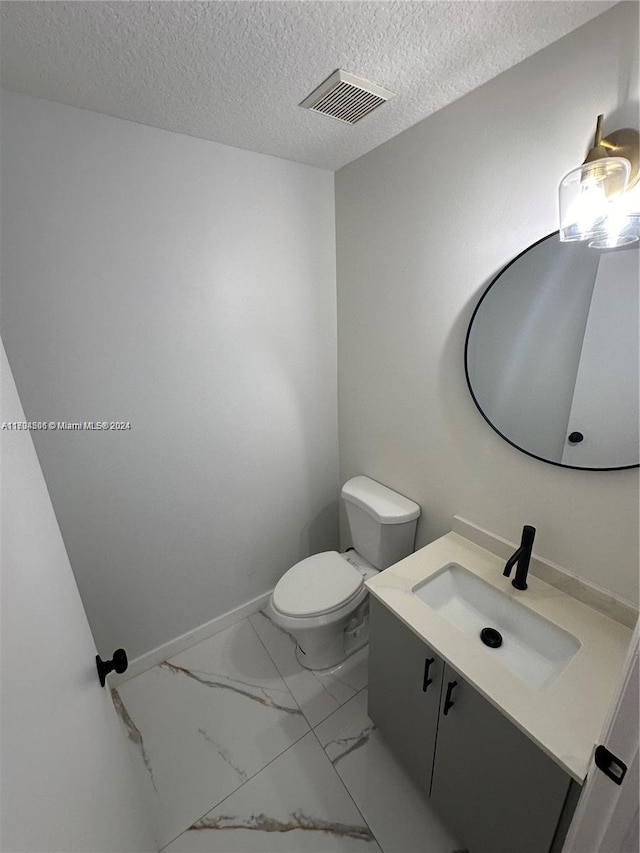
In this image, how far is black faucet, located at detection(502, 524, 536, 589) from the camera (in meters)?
1.11

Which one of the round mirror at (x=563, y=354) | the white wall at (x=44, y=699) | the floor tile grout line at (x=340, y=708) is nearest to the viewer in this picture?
the white wall at (x=44, y=699)

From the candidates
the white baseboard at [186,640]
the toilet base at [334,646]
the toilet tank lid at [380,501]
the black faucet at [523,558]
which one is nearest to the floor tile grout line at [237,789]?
the toilet base at [334,646]

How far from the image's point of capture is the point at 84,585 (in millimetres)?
1535

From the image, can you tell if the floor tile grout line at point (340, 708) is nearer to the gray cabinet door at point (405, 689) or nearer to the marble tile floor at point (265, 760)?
the marble tile floor at point (265, 760)

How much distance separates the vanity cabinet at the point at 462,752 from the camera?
34.0 inches

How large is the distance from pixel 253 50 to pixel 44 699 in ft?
4.92

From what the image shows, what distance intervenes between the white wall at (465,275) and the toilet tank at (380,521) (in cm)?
7

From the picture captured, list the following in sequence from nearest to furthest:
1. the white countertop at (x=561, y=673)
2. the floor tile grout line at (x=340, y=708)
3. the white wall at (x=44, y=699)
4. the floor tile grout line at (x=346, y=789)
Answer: the white wall at (x=44, y=699)
the white countertop at (x=561, y=673)
the floor tile grout line at (x=346, y=789)
the floor tile grout line at (x=340, y=708)

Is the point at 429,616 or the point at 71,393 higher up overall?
the point at 71,393

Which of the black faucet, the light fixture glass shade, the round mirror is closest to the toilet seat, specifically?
the black faucet

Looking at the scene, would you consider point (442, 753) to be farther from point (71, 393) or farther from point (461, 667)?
point (71, 393)

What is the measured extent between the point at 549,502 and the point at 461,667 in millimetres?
580

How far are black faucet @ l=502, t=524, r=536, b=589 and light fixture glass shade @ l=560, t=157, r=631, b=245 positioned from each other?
845mm

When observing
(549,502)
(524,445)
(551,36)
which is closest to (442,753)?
(549,502)
